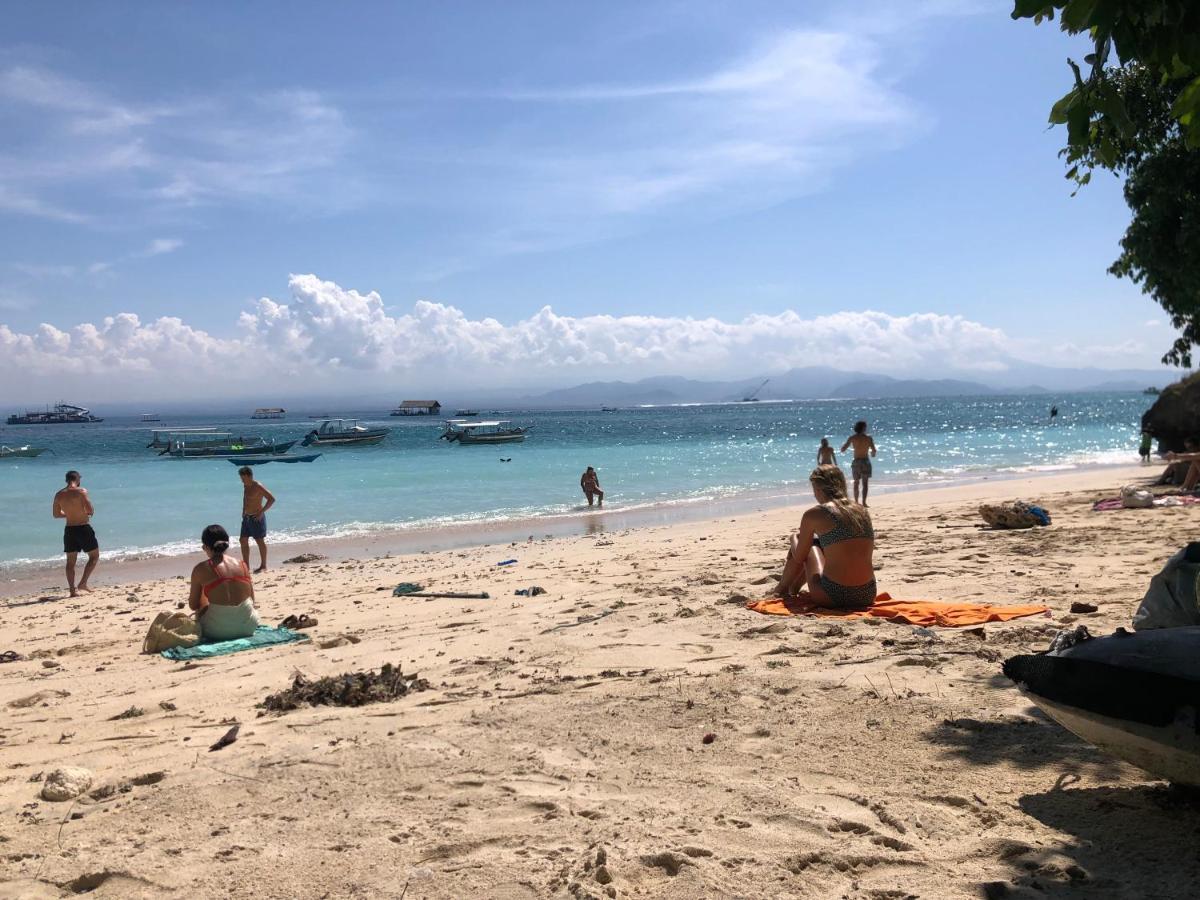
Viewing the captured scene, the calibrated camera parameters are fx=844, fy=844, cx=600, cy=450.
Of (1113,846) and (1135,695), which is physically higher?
(1135,695)

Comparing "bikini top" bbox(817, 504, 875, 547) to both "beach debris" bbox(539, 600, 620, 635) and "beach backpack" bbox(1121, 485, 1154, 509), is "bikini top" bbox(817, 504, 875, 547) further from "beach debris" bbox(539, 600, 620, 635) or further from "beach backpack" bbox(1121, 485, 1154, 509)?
"beach backpack" bbox(1121, 485, 1154, 509)

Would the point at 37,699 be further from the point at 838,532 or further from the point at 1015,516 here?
the point at 1015,516

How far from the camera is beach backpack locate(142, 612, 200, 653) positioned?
6.98 meters

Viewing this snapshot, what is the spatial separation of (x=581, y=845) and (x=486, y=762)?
0.88m

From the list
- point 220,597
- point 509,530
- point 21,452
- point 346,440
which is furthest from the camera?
point 346,440

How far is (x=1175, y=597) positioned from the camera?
12.5ft

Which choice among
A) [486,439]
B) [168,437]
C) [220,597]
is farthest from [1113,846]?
[168,437]

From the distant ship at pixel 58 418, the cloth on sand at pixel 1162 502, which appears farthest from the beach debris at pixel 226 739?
the distant ship at pixel 58 418

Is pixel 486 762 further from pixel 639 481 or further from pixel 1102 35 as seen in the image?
pixel 639 481

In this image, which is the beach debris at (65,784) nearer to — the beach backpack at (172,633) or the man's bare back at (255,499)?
the beach backpack at (172,633)

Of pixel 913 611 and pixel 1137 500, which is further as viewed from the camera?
pixel 1137 500

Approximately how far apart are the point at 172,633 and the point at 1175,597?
7.03 m

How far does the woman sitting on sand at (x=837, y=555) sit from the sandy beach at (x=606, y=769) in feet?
1.38

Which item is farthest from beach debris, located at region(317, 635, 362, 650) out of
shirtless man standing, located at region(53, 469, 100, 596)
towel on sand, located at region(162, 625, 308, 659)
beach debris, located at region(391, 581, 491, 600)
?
shirtless man standing, located at region(53, 469, 100, 596)
